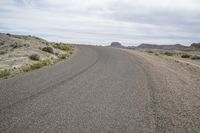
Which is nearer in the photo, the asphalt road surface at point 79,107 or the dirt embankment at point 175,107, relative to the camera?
the asphalt road surface at point 79,107

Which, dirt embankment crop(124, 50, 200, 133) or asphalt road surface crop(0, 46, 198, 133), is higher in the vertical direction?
dirt embankment crop(124, 50, 200, 133)

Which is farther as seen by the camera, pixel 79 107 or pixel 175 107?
pixel 175 107

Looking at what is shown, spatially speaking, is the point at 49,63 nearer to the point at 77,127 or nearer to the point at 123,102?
the point at 123,102

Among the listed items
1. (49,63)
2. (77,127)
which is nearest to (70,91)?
(77,127)

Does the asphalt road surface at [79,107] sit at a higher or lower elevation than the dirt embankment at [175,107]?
lower

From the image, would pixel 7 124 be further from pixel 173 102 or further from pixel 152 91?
pixel 152 91

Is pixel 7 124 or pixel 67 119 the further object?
pixel 67 119

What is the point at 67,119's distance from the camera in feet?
23.5

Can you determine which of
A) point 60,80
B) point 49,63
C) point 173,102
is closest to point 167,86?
point 173,102

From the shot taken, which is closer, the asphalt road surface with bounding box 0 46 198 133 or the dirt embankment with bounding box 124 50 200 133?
the asphalt road surface with bounding box 0 46 198 133

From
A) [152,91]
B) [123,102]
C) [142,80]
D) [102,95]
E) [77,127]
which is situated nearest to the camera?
[77,127]

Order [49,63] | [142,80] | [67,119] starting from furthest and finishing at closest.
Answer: [49,63], [142,80], [67,119]

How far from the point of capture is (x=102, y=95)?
32.8 feet

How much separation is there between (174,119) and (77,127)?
2545mm
